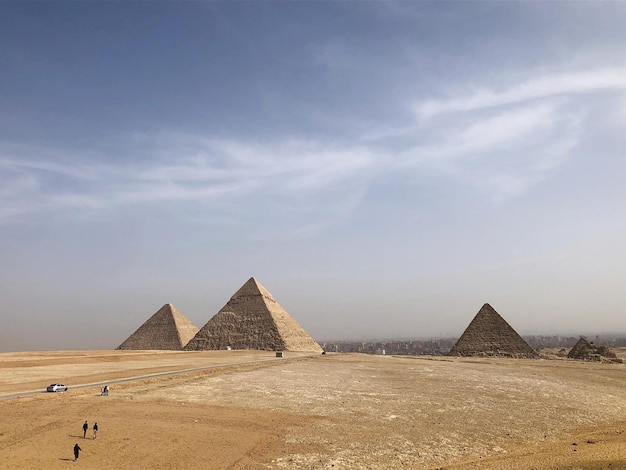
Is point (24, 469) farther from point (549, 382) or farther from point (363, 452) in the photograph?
point (549, 382)

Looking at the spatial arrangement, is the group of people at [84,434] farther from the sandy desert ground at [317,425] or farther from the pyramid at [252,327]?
the pyramid at [252,327]

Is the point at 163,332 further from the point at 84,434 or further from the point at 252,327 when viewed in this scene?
the point at 84,434

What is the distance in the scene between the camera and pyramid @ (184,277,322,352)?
75875 millimetres

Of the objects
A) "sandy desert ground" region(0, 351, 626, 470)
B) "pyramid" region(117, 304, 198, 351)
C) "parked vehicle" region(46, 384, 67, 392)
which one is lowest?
"sandy desert ground" region(0, 351, 626, 470)

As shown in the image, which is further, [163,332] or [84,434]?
[163,332]

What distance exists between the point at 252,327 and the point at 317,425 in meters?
62.6

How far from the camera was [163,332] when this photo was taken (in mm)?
90500

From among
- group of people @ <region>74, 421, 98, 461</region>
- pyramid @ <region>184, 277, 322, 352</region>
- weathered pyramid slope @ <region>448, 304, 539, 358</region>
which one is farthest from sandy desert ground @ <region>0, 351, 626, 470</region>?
pyramid @ <region>184, 277, 322, 352</region>

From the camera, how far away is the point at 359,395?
2469 cm

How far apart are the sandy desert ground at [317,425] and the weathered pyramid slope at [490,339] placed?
32.2 meters

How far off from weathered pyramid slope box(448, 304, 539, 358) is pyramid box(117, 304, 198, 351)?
51.8 meters

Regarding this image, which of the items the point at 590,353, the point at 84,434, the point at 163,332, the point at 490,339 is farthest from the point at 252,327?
the point at 84,434

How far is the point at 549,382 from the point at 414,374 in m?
9.52

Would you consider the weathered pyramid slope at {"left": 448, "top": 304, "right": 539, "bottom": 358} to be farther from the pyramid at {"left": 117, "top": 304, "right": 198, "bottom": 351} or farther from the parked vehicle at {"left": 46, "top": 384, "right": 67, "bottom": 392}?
the parked vehicle at {"left": 46, "top": 384, "right": 67, "bottom": 392}
